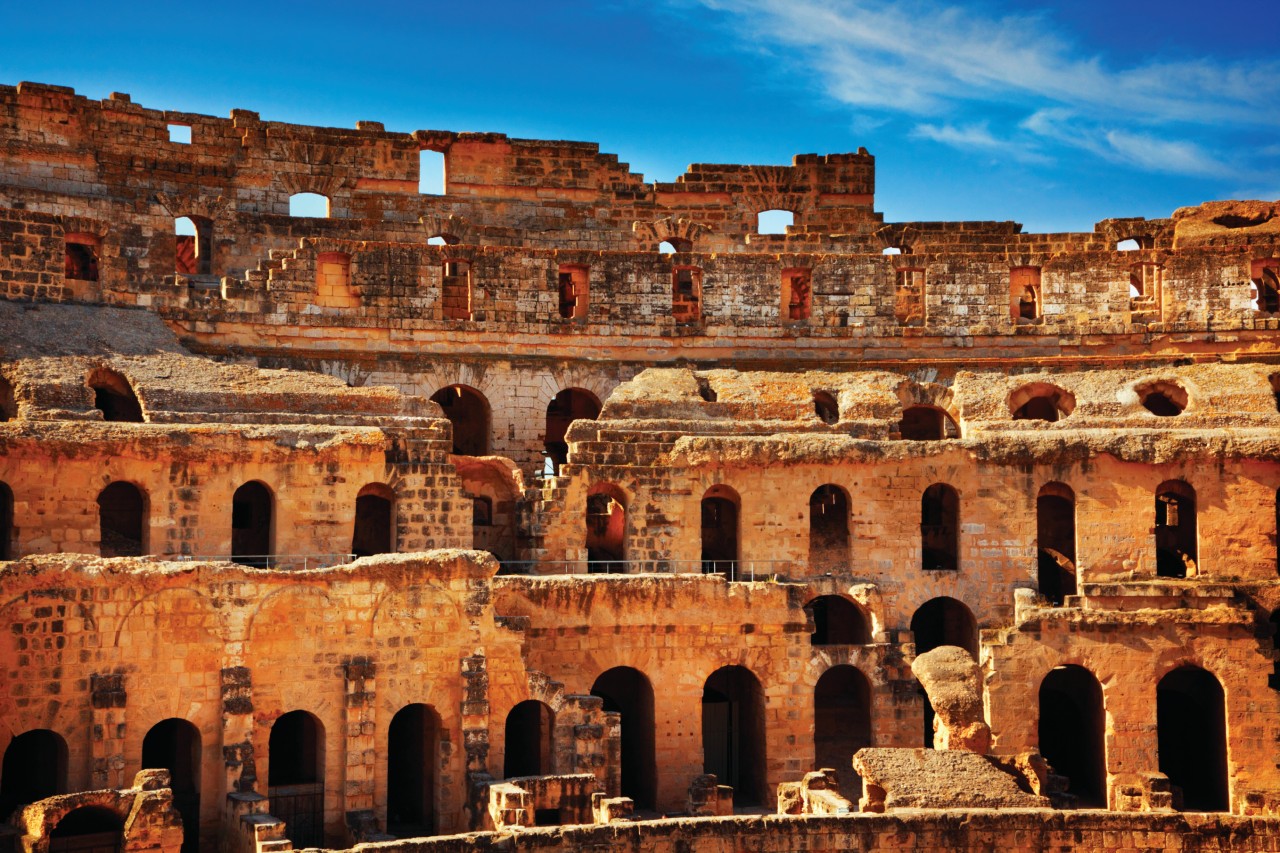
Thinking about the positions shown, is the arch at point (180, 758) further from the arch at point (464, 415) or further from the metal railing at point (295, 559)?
the arch at point (464, 415)

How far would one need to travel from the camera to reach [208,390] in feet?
105

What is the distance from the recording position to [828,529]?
34.6 meters

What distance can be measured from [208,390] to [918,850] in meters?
15.2

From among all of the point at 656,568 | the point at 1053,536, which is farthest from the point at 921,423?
the point at 656,568


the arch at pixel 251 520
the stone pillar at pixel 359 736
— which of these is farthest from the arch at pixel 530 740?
the arch at pixel 251 520

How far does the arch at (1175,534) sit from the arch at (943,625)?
152 inches

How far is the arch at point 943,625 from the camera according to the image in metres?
34.4

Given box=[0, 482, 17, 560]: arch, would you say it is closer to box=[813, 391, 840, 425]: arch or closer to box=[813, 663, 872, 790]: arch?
box=[813, 663, 872, 790]: arch

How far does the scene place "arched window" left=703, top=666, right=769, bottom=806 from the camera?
104ft

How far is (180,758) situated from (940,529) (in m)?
16.1

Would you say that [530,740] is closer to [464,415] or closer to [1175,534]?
[464,415]

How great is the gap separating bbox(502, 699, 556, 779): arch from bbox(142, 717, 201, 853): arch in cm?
508

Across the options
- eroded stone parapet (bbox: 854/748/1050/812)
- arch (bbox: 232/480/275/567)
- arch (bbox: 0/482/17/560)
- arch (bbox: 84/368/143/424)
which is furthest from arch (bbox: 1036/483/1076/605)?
arch (bbox: 0/482/17/560)

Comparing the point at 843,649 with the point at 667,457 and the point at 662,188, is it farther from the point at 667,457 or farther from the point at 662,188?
the point at 662,188
